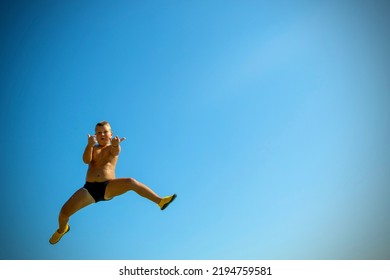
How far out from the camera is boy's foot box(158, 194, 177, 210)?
6484 millimetres

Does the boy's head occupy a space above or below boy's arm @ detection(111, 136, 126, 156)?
above

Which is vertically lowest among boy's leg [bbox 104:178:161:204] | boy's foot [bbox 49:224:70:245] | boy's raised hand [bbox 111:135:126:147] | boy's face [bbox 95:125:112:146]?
boy's foot [bbox 49:224:70:245]

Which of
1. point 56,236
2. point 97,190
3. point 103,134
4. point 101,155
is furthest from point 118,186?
point 56,236

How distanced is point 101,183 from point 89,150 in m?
0.78

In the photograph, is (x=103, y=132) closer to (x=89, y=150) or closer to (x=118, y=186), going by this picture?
(x=89, y=150)

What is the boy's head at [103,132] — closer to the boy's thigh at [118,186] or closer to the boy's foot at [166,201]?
the boy's thigh at [118,186]

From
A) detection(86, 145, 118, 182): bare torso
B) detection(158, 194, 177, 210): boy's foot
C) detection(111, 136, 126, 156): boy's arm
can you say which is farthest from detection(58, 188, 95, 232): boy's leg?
detection(158, 194, 177, 210): boy's foot

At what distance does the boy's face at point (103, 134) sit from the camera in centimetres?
725

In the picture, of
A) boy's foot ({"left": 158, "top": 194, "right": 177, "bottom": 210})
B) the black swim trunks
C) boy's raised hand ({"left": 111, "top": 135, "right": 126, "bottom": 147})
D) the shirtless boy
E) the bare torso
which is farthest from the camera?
the bare torso

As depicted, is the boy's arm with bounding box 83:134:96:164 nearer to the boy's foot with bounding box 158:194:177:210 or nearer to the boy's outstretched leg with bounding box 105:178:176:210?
the boy's outstretched leg with bounding box 105:178:176:210

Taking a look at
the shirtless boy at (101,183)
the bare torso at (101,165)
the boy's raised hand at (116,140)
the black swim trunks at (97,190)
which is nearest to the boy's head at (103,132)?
the shirtless boy at (101,183)

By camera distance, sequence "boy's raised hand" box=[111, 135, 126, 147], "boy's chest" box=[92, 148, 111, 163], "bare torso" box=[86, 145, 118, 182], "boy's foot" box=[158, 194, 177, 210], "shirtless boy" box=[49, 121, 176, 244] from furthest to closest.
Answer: "boy's chest" box=[92, 148, 111, 163] → "bare torso" box=[86, 145, 118, 182] → "boy's raised hand" box=[111, 135, 126, 147] → "shirtless boy" box=[49, 121, 176, 244] → "boy's foot" box=[158, 194, 177, 210]
